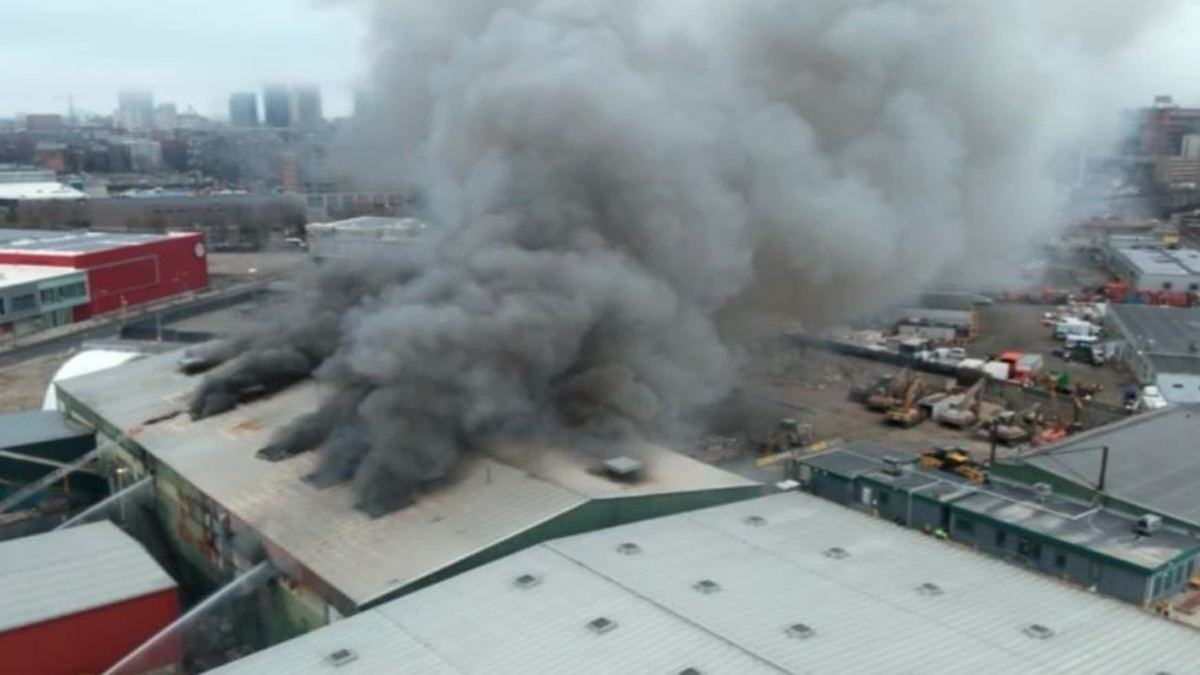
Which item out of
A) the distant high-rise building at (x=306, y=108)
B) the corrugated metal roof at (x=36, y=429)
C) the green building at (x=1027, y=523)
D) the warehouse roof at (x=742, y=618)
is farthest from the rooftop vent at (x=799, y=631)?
the distant high-rise building at (x=306, y=108)

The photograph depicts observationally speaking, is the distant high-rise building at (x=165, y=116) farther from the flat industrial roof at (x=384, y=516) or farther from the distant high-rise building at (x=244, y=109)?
the flat industrial roof at (x=384, y=516)

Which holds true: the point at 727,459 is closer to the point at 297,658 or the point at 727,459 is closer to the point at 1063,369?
the point at 297,658

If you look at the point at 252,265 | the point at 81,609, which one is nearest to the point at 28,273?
the point at 252,265

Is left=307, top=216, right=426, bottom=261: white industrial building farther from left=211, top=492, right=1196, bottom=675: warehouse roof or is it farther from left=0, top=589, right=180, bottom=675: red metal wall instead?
left=211, top=492, right=1196, bottom=675: warehouse roof

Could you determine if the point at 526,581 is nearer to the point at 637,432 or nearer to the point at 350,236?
the point at 637,432

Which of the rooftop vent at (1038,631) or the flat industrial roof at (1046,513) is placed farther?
the flat industrial roof at (1046,513)

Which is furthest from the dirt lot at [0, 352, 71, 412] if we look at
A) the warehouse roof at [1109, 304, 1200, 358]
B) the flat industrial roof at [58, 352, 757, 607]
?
the warehouse roof at [1109, 304, 1200, 358]
